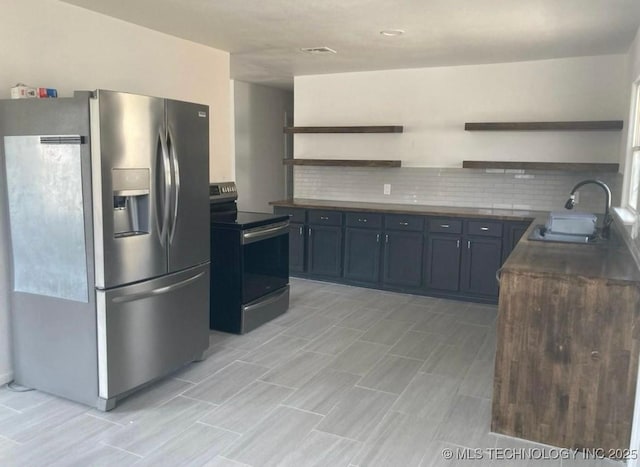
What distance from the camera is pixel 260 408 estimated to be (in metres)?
2.96

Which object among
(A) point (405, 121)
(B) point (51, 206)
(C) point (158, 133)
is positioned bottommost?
(B) point (51, 206)

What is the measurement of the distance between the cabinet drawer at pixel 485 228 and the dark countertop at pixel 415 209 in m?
0.08

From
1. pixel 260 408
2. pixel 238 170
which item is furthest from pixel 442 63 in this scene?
pixel 260 408

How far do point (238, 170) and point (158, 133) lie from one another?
443 centimetres

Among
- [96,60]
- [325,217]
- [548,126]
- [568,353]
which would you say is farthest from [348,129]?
[568,353]

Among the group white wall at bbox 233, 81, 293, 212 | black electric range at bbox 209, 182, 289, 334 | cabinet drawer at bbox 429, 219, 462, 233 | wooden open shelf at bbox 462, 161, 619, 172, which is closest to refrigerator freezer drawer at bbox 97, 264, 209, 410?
black electric range at bbox 209, 182, 289, 334

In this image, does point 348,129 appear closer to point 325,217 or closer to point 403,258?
point 325,217

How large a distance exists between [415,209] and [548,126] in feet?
4.81

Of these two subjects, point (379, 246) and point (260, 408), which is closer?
point (260, 408)

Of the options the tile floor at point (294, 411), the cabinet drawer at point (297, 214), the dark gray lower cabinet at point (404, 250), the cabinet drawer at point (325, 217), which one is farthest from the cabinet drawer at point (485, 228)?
the cabinet drawer at point (297, 214)

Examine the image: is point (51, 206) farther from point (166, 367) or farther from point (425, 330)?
point (425, 330)

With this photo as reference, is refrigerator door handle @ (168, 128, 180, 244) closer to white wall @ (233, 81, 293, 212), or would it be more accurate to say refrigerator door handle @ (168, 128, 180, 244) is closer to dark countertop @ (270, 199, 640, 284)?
dark countertop @ (270, 199, 640, 284)

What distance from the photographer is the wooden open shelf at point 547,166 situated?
4699mm

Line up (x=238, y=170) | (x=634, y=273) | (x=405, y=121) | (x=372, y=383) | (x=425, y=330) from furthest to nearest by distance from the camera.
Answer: (x=238, y=170) < (x=405, y=121) < (x=425, y=330) < (x=372, y=383) < (x=634, y=273)
